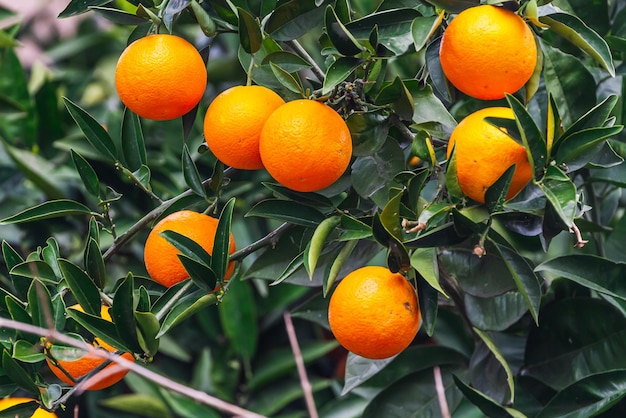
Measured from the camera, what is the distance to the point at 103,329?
844 millimetres

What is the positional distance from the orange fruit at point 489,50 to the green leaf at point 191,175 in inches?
12.3

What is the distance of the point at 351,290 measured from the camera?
0.81 meters

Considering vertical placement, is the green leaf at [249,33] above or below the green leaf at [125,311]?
above

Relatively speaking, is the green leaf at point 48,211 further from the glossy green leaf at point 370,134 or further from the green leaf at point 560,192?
the green leaf at point 560,192

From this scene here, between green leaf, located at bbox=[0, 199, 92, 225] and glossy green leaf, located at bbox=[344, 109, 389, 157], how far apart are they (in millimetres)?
320

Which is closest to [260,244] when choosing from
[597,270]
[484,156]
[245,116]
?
[245,116]

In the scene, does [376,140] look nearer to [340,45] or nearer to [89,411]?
[340,45]

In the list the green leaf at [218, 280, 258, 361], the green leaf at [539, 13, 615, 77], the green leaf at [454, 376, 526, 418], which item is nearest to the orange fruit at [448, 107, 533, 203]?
the green leaf at [539, 13, 615, 77]

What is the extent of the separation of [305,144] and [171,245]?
208 millimetres

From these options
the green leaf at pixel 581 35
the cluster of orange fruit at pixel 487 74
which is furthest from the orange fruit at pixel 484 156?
the green leaf at pixel 581 35

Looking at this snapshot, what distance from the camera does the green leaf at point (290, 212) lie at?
88cm

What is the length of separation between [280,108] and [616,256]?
65 cm

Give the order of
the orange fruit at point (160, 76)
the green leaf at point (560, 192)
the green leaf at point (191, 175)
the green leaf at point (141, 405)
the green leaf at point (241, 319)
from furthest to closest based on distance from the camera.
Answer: the green leaf at point (241, 319), the green leaf at point (141, 405), the green leaf at point (191, 175), the orange fruit at point (160, 76), the green leaf at point (560, 192)

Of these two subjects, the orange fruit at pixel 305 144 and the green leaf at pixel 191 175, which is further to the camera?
the green leaf at pixel 191 175
